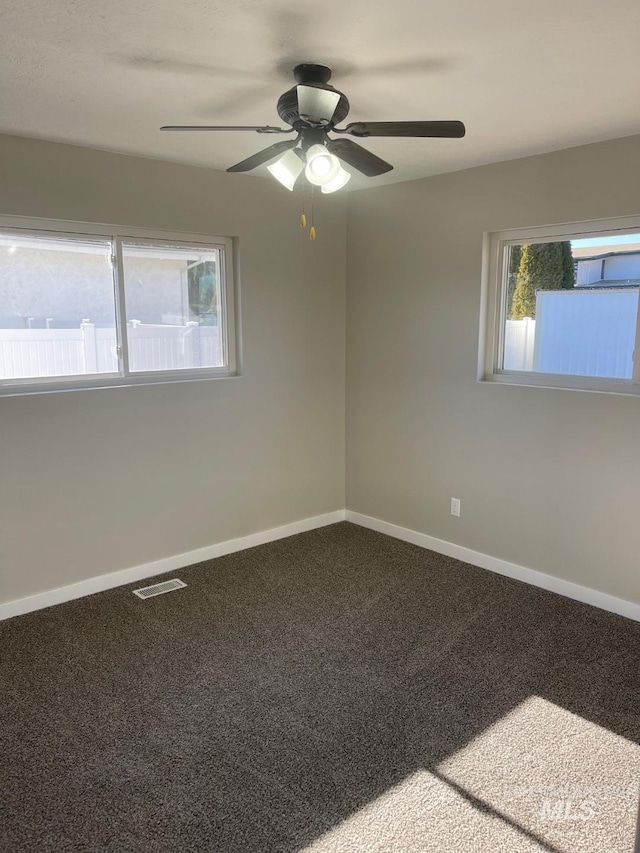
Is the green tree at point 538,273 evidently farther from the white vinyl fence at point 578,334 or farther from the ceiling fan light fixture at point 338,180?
the ceiling fan light fixture at point 338,180

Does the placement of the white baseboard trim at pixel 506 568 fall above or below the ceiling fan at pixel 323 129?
below

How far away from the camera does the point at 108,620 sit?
10.4ft

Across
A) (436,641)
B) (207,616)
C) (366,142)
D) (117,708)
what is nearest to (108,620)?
(207,616)

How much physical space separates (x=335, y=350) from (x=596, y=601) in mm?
2373

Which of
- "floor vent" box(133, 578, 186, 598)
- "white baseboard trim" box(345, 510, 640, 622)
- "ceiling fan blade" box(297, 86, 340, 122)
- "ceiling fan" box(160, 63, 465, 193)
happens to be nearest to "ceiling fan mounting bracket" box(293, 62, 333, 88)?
"ceiling fan" box(160, 63, 465, 193)

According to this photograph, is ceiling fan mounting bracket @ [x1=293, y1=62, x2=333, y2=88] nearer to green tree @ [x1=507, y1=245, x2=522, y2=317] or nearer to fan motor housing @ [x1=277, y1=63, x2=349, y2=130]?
fan motor housing @ [x1=277, y1=63, x2=349, y2=130]

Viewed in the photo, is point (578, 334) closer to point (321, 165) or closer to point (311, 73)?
point (321, 165)

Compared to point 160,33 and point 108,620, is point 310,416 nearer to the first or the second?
point 108,620

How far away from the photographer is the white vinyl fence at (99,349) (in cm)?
314

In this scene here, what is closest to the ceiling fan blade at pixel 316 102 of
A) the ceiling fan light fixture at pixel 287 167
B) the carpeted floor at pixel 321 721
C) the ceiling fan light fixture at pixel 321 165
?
the ceiling fan light fixture at pixel 321 165

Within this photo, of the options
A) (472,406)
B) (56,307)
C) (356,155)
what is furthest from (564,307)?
(56,307)

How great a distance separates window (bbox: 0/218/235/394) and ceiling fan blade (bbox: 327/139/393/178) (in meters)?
1.66

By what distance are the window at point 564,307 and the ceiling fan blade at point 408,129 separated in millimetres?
1500

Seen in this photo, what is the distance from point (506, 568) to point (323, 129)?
8.96 ft
